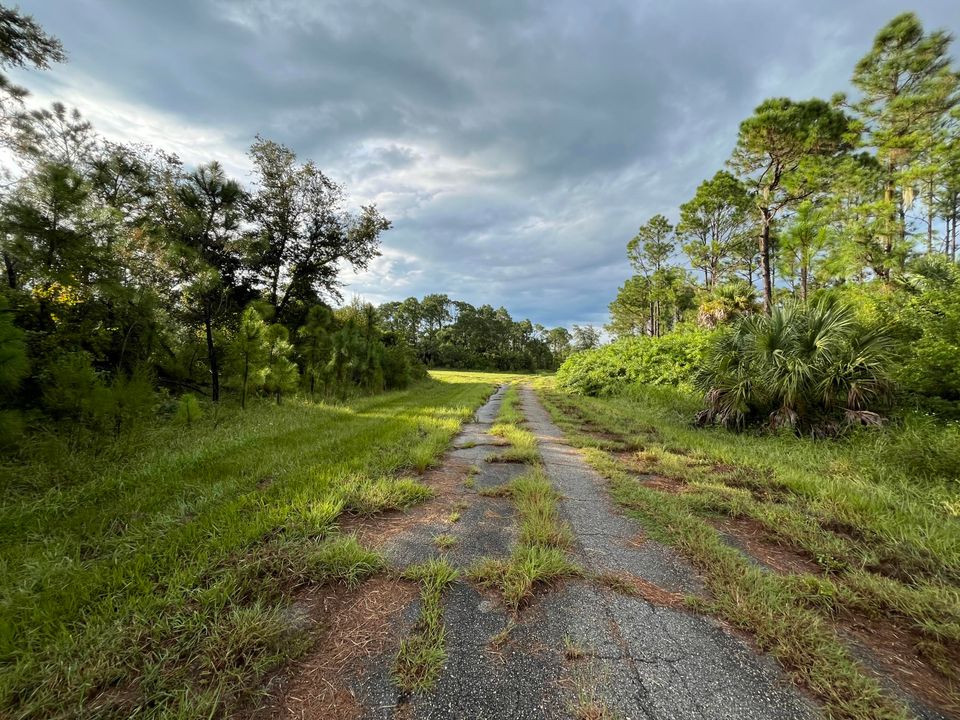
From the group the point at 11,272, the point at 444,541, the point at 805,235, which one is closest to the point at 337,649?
the point at 444,541

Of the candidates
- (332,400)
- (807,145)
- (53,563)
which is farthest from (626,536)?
(807,145)

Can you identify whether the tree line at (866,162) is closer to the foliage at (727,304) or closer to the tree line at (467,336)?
the foliage at (727,304)

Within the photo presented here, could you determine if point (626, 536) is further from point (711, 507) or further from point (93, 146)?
point (93, 146)

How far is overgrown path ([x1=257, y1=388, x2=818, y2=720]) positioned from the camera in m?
1.41

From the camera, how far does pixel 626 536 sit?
9.45ft

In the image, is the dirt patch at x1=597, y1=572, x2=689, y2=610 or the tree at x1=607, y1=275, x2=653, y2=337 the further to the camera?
the tree at x1=607, y1=275, x2=653, y2=337

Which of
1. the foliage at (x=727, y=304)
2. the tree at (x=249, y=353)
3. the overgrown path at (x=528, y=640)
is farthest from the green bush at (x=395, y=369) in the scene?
the foliage at (x=727, y=304)

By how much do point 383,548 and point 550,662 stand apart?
1451 millimetres

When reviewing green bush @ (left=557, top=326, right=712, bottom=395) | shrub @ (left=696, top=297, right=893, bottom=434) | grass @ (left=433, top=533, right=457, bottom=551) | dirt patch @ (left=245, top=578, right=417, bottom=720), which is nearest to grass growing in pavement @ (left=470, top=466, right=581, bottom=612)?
grass @ (left=433, top=533, right=457, bottom=551)

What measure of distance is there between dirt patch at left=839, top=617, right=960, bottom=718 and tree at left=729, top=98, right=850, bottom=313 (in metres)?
16.2

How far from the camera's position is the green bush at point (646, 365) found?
43.1 feet

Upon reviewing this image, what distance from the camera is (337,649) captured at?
5.56 ft

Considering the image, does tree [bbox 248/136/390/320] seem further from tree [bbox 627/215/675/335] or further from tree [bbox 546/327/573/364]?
tree [bbox 546/327/573/364]

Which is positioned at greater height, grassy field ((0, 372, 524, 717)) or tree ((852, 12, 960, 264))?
tree ((852, 12, 960, 264))
